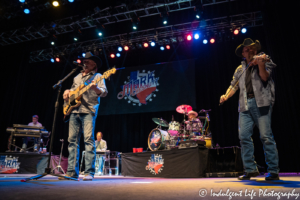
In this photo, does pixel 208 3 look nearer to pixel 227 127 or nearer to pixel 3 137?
pixel 227 127

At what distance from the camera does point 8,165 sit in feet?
19.1

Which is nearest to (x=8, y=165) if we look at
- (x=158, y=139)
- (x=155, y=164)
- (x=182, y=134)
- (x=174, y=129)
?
(x=155, y=164)

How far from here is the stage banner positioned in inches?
328

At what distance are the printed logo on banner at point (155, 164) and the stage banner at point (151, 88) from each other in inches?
139

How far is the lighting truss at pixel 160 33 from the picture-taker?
760 cm

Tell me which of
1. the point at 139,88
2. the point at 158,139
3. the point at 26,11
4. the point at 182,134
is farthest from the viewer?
the point at 139,88

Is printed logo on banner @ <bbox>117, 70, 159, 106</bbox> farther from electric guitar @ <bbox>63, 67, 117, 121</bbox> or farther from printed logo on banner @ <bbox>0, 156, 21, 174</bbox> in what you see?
electric guitar @ <bbox>63, 67, 117, 121</bbox>

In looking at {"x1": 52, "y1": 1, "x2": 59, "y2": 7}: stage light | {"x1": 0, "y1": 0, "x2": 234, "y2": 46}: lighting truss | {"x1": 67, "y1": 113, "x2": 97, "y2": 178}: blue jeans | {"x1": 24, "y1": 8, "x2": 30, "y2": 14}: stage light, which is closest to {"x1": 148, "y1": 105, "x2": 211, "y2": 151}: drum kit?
{"x1": 67, "y1": 113, "x2": 97, "y2": 178}: blue jeans

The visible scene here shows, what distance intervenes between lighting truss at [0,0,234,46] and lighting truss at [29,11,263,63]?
65 cm

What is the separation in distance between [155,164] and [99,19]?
641cm

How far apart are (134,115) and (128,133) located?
0.88 meters

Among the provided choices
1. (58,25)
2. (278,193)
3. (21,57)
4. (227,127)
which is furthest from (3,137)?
(278,193)

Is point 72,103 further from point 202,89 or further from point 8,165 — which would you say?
point 202,89

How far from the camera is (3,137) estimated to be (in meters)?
9.15
